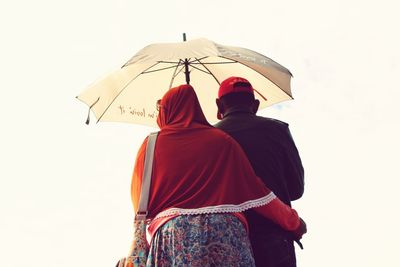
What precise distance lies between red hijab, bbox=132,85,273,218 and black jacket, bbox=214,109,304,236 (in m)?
0.30

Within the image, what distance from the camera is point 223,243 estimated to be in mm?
3355

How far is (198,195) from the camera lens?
137 inches

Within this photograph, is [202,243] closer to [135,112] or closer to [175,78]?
[135,112]

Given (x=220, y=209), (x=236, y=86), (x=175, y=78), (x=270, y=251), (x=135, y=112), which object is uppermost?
(x=175, y=78)

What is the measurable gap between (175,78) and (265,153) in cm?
238

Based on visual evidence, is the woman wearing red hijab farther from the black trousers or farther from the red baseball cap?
the red baseball cap

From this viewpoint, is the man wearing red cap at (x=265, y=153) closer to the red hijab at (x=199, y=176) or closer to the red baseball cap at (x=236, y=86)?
the red baseball cap at (x=236, y=86)

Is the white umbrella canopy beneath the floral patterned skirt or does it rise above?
above

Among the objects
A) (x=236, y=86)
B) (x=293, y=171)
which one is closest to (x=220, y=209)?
Result: (x=293, y=171)

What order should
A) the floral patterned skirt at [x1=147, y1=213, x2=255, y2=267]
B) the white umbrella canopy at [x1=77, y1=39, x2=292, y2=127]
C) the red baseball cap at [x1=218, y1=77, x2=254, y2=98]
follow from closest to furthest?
the floral patterned skirt at [x1=147, y1=213, x2=255, y2=267] < the red baseball cap at [x1=218, y1=77, x2=254, y2=98] < the white umbrella canopy at [x1=77, y1=39, x2=292, y2=127]

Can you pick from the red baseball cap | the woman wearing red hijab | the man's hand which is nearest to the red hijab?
the woman wearing red hijab

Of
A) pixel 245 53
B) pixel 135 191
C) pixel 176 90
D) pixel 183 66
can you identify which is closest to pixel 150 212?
pixel 135 191

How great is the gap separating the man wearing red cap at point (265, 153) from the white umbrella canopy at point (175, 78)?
452 millimetres

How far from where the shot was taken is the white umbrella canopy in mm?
4516
